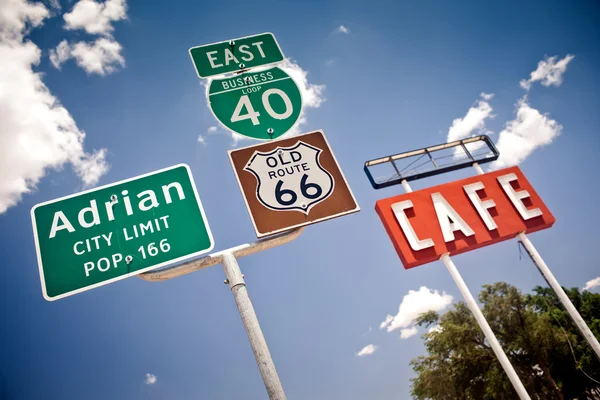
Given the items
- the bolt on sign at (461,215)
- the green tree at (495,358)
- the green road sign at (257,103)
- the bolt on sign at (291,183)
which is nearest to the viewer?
the bolt on sign at (291,183)

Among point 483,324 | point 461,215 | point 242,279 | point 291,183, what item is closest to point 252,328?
point 242,279

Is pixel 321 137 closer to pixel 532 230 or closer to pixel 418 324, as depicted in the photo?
pixel 532 230

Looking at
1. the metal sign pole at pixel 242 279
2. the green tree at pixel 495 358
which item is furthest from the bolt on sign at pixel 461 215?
the green tree at pixel 495 358

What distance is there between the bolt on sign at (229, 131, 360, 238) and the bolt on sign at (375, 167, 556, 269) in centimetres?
670

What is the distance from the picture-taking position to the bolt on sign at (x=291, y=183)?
2871mm

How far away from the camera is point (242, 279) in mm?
2553

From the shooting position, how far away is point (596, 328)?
91.3 feet

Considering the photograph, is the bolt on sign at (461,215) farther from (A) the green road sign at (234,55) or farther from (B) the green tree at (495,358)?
(B) the green tree at (495,358)

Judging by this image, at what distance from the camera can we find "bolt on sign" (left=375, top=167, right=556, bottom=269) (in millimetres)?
9406

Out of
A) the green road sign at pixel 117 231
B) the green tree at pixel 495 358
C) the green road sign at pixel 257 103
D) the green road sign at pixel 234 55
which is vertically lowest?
the green tree at pixel 495 358

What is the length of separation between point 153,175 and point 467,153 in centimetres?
1175

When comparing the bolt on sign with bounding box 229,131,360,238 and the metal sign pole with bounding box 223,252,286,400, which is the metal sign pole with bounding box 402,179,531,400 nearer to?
the bolt on sign with bounding box 229,131,360,238

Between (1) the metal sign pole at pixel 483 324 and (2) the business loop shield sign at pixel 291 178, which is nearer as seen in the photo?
(2) the business loop shield sign at pixel 291 178

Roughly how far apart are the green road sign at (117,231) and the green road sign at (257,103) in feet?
2.93
